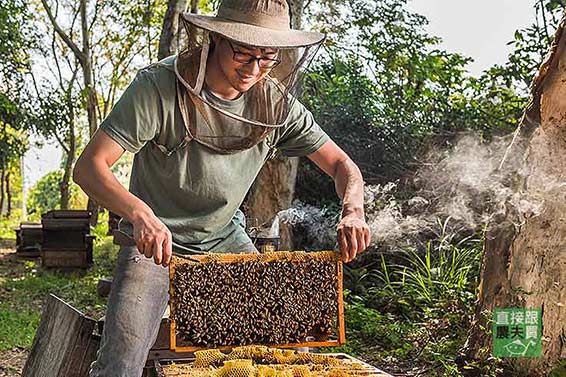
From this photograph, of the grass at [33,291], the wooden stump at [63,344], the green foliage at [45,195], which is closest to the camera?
the wooden stump at [63,344]

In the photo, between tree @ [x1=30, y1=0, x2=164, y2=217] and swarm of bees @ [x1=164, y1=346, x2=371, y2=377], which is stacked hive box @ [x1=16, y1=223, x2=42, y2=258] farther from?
swarm of bees @ [x1=164, y1=346, x2=371, y2=377]

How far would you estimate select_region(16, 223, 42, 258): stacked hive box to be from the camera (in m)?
9.65

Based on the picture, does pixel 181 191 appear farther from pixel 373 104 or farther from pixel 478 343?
pixel 373 104

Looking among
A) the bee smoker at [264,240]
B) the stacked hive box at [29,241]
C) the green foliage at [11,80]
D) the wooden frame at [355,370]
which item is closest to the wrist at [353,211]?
the wooden frame at [355,370]

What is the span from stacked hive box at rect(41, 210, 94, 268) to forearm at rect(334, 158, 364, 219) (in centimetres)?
608

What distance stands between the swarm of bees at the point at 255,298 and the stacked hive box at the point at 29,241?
7676 millimetres

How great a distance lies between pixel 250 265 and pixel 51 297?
52.4 inches

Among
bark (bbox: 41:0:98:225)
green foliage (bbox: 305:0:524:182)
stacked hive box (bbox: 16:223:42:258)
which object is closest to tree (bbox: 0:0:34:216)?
stacked hive box (bbox: 16:223:42:258)

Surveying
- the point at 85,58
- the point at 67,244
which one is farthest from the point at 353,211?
the point at 85,58

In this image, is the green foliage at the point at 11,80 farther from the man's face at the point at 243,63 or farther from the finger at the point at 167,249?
the finger at the point at 167,249

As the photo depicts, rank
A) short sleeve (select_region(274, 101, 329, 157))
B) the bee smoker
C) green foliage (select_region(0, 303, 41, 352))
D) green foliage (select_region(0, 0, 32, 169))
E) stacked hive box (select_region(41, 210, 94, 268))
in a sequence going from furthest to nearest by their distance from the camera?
green foliage (select_region(0, 0, 32, 169)), stacked hive box (select_region(41, 210, 94, 268)), green foliage (select_region(0, 303, 41, 352)), the bee smoker, short sleeve (select_region(274, 101, 329, 157))

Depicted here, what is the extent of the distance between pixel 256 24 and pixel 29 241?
792 centimetres

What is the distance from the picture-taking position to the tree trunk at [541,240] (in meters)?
4.13

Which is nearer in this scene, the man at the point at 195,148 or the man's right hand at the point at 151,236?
the man's right hand at the point at 151,236
